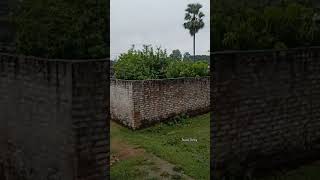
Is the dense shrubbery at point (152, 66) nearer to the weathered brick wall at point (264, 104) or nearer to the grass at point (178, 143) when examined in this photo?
the grass at point (178, 143)

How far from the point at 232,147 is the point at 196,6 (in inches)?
1482

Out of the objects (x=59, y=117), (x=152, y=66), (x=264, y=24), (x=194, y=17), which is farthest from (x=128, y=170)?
(x=194, y=17)

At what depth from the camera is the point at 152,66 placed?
41.8ft

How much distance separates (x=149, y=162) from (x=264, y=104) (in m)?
2.38

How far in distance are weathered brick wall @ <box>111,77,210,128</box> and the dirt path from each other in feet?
6.03

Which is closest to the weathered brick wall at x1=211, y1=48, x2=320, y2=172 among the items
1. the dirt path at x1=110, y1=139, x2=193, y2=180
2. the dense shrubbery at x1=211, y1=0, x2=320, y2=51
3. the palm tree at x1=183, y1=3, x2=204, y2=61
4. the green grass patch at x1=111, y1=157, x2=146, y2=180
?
the dense shrubbery at x1=211, y1=0, x2=320, y2=51

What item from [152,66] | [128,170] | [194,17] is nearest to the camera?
[128,170]

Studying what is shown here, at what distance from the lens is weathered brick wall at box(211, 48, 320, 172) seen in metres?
5.16

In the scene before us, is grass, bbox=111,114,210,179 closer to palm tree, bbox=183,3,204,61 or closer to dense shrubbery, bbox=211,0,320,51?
dense shrubbery, bbox=211,0,320,51

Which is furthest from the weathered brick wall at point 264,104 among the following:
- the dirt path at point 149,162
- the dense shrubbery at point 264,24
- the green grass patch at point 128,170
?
the green grass patch at point 128,170

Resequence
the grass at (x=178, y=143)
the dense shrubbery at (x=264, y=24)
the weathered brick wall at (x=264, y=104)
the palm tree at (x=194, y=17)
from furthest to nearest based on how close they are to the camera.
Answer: the palm tree at (x=194, y=17), the grass at (x=178, y=143), the dense shrubbery at (x=264, y=24), the weathered brick wall at (x=264, y=104)

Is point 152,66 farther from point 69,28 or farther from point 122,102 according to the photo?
point 69,28

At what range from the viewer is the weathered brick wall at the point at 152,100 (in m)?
10.7

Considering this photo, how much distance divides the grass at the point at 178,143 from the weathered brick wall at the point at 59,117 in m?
1.92
